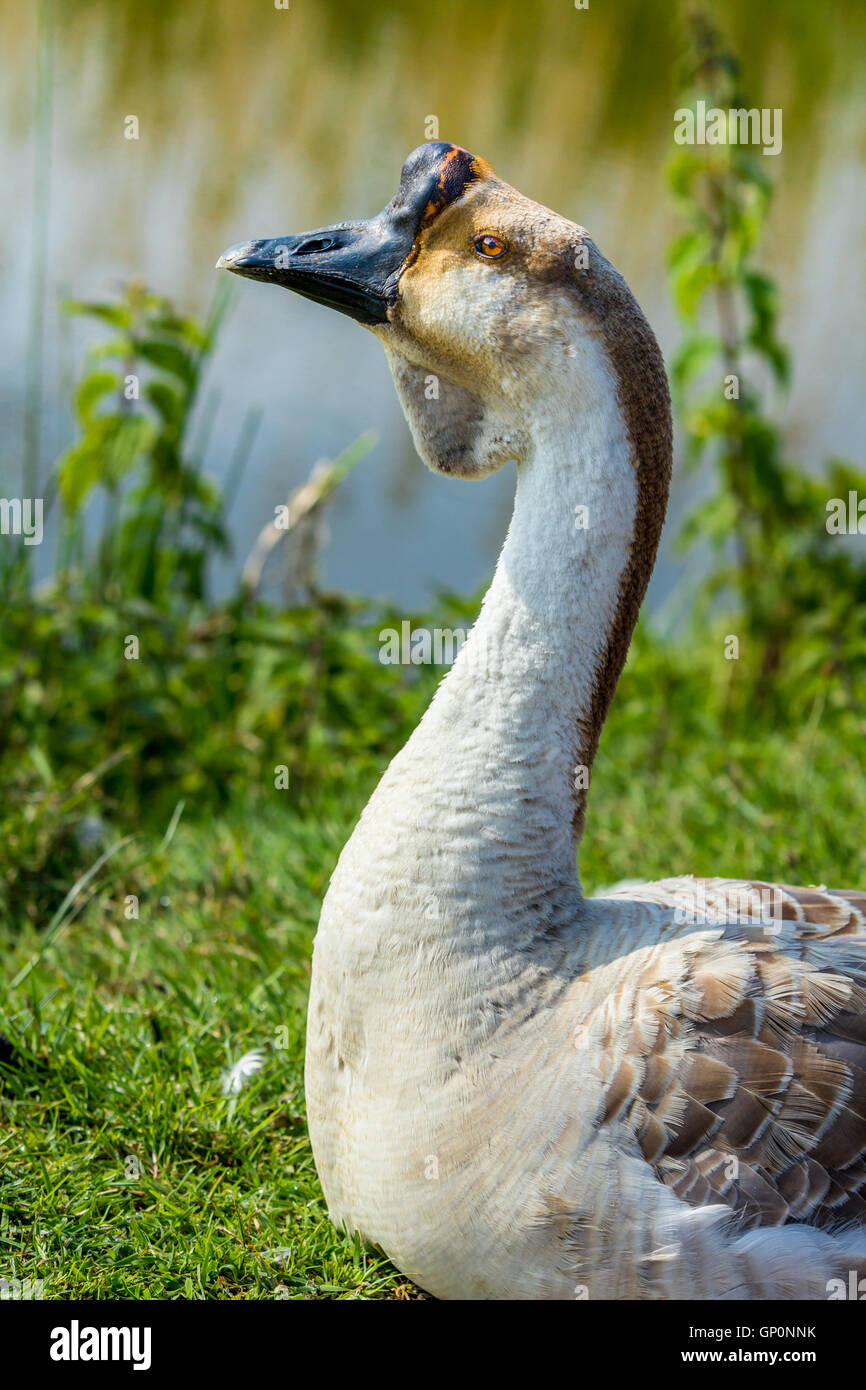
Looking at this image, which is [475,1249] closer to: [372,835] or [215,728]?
[372,835]

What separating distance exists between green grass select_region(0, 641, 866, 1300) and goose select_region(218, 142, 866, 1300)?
304mm

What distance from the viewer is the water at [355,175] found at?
891cm

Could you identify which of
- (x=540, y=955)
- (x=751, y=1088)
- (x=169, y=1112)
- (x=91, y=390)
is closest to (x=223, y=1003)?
(x=169, y=1112)

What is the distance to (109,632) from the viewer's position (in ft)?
17.1

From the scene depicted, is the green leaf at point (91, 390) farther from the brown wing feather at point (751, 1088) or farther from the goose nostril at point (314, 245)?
the brown wing feather at point (751, 1088)

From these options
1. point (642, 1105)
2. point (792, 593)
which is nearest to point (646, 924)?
point (642, 1105)

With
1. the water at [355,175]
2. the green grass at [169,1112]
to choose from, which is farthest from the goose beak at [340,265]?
the water at [355,175]

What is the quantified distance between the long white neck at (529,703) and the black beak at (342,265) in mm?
430

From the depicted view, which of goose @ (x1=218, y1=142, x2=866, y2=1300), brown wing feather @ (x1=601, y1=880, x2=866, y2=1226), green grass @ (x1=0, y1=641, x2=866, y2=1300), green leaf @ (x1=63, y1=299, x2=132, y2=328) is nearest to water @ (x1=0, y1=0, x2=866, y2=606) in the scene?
green leaf @ (x1=63, y1=299, x2=132, y2=328)

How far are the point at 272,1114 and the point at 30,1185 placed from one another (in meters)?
0.56

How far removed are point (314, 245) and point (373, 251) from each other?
0.44 feet

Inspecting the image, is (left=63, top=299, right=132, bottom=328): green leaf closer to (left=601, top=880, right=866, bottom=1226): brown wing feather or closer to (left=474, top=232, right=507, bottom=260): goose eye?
(left=474, top=232, right=507, bottom=260): goose eye

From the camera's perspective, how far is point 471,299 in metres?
2.49

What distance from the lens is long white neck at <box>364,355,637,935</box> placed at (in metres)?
2.46
